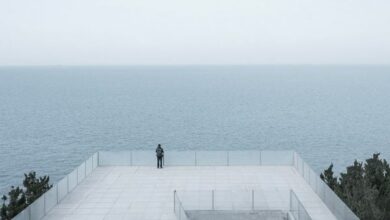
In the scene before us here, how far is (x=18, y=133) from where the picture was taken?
3688 inches

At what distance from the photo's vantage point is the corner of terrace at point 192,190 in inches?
870

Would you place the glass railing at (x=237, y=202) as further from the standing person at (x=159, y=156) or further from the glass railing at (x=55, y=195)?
the standing person at (x=159, y=156)

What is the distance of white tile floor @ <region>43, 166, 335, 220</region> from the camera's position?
76.6ft

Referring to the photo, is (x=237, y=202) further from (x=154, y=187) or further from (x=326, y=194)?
(x=154, y=187)

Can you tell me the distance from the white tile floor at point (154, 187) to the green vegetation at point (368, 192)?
1759 millimetres

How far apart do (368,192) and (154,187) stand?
9.84 metres

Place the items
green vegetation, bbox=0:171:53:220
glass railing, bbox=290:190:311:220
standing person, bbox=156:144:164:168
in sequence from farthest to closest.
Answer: standing person, bbox=156:144:164:168, green vegetation, bbox=0:171:53:220, glass railing, bbox=290:190:311:220

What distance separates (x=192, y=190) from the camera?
23.3m

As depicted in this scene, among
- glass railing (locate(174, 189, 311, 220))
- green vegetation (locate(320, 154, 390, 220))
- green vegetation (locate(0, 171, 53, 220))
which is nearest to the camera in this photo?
glass railing (locate(174, 189, 311, 220))

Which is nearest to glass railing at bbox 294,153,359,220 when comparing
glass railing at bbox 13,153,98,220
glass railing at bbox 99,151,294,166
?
glass railing at bbox 99,151,294,166

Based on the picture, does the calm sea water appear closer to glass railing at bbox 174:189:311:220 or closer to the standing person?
the standing person

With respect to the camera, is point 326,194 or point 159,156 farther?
point 159,156

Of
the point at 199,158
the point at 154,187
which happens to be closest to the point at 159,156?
the point at 199,158

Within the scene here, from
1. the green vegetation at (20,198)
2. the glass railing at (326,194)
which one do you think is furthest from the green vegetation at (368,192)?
the green vegetation at (20,198)
